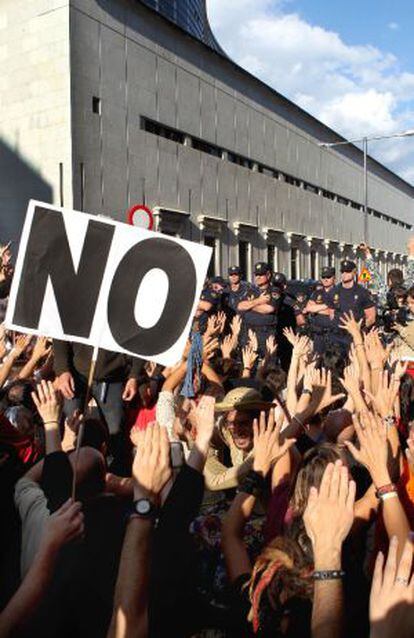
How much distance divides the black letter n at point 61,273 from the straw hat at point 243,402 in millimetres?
1020

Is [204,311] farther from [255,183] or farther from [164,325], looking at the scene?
[255,183]

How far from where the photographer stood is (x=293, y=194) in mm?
34219

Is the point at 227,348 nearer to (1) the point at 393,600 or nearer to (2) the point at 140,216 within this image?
(2) the point at 140,216

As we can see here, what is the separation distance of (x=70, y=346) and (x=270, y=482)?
2164 mm

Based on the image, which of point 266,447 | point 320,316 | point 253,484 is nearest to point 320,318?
point 320,316

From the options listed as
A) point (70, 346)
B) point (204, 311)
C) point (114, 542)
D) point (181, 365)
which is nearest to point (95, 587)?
point (114, 542)

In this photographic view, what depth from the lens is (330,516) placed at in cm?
193

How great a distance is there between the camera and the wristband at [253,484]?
273 cm

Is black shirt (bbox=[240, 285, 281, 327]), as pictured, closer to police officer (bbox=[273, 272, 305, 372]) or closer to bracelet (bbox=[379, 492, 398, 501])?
police officer (bbox=[273, 272, 305, 372])

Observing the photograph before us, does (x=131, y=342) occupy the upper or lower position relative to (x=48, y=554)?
upper

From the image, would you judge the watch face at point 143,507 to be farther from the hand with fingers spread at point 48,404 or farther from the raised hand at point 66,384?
the raised hand at point 66,384

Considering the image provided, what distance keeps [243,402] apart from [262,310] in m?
4.92

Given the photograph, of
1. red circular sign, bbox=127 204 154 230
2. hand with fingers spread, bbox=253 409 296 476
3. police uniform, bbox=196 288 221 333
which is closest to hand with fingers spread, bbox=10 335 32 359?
hand with fingers spread, bbox=253 409 296 476

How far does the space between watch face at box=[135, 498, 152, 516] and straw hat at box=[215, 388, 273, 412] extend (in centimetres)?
153
